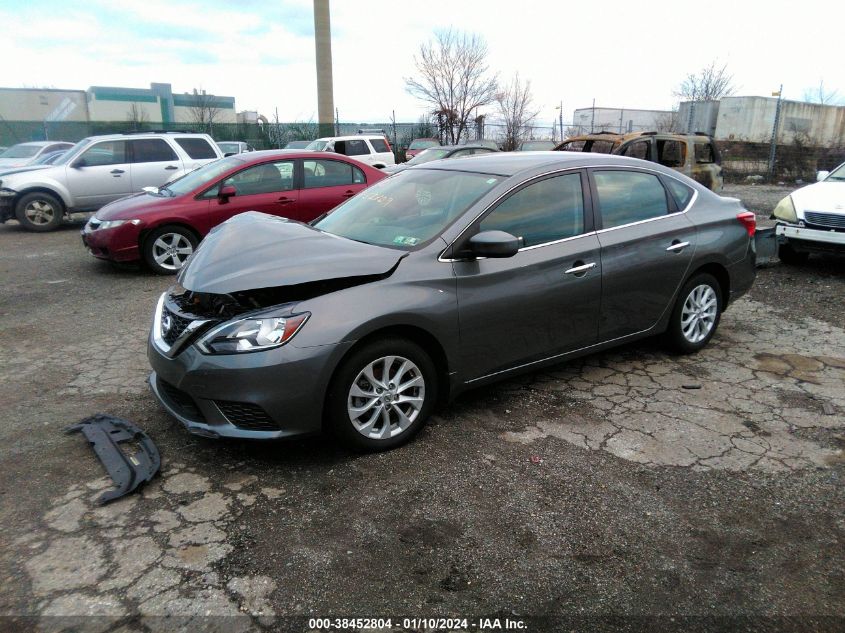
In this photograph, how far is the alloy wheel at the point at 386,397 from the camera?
3.43m

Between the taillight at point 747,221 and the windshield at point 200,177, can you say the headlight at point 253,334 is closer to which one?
the taillight at point 747,221

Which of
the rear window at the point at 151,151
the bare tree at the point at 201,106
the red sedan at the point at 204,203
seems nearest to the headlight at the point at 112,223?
the red sedan at the point at 204,203

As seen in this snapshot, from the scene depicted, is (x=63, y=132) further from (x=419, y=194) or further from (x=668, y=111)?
(x=668, y=111)

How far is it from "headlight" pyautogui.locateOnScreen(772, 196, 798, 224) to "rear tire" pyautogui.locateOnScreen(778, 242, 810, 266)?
0.46m

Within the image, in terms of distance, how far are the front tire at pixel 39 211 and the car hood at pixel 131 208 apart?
15.1 ft

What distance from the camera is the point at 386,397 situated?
11.5 feet

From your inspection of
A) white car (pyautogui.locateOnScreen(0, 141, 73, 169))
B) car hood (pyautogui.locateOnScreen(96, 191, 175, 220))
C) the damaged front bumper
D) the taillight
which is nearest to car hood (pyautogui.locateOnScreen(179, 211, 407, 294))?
the damaged front bumper

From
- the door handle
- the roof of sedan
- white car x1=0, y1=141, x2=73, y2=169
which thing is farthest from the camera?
white car x1=0, y1=141, x2=73, y2=169

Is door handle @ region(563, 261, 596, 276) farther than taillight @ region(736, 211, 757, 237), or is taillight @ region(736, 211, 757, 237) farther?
taillight @ region(736, 211, 757, 237)

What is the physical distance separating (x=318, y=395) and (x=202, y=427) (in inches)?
26.2

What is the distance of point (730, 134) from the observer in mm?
27312

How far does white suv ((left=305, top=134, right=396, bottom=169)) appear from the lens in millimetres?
18688

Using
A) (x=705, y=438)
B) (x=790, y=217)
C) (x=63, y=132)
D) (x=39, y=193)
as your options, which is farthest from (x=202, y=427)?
(x=63, y=132)

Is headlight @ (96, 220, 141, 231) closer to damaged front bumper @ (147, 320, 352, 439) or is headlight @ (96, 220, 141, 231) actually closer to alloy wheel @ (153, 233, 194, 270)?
alloy wheel @ (153, 233, 194, 270)
